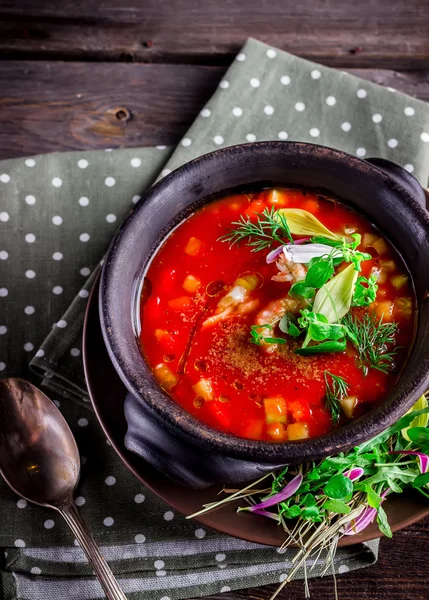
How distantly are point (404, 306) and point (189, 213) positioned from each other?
78cm

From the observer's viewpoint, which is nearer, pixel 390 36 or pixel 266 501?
pixel 266 501

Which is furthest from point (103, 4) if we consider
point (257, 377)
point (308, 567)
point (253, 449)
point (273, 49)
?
point (308, 567)

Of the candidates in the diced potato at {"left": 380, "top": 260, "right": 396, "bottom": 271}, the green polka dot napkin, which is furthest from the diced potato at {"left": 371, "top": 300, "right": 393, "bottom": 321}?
the green polka dot napkin

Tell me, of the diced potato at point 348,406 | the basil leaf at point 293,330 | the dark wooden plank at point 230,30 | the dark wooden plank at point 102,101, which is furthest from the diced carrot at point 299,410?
the dark wooden plank at point 230,30

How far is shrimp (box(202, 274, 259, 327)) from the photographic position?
2.38 meters

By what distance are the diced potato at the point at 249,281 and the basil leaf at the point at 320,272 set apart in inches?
7.2

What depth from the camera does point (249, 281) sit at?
7.92 ft

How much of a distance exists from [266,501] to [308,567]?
0.41 meters

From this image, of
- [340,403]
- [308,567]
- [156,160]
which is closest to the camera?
[340,403]

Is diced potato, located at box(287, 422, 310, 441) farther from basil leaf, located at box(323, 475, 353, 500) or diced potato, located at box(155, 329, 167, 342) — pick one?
diced potato, located at box(155, 329, 167, 342)

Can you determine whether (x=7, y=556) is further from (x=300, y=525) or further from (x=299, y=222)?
(x=299, y=222)

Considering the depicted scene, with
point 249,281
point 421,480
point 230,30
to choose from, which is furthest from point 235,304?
point 230,30

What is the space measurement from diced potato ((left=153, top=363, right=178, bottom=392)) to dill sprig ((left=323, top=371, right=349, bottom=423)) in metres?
0.47

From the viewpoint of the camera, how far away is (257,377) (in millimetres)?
2326
